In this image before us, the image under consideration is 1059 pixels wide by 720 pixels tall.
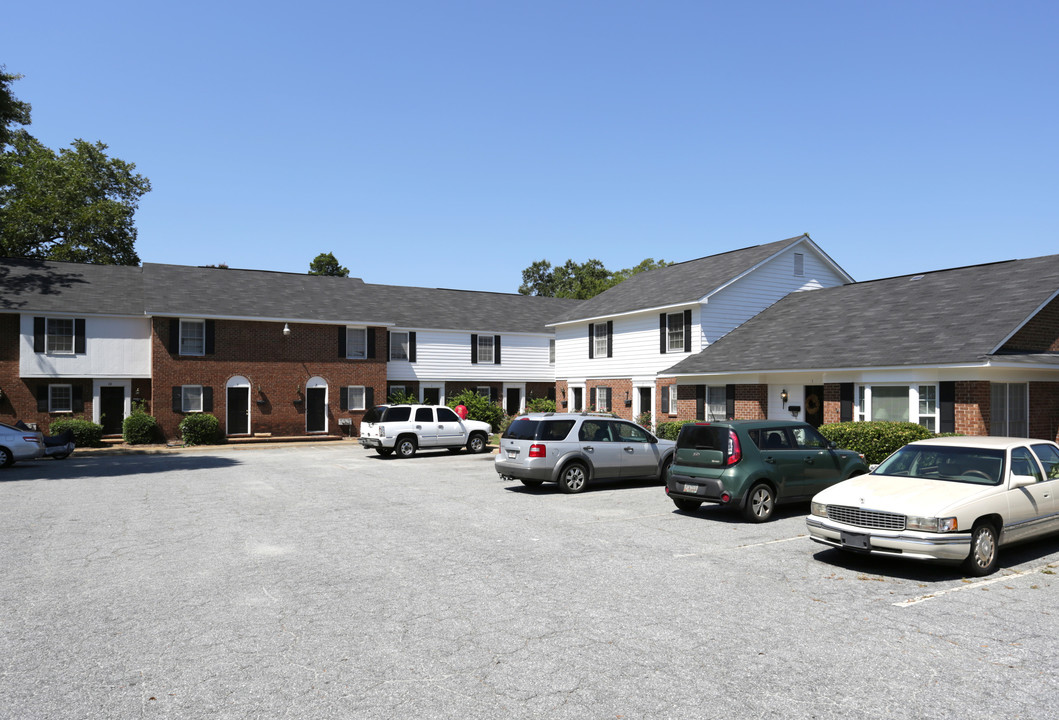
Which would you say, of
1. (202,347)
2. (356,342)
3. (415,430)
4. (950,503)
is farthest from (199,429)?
(950,503)

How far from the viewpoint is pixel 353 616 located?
6922 millimetres

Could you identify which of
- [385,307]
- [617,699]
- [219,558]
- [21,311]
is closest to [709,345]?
[385,307]

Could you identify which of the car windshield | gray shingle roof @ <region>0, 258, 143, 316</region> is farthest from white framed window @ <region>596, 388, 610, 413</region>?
the car windshield

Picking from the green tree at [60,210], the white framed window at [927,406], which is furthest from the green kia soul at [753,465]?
the green tree at [60,210]

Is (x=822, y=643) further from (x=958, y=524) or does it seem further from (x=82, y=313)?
(x=82, y=313)

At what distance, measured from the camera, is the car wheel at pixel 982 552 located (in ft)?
27.7

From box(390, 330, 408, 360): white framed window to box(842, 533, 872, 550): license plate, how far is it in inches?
1238

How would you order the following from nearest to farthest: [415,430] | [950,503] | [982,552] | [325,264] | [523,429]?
[950,503] < [982,552] < [523,429] < [415,430] < [325,264]

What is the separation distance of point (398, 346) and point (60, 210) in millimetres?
24712

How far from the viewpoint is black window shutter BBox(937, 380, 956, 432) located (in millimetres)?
19156

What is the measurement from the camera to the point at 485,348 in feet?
133

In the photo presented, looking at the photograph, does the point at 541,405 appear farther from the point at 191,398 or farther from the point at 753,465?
the point at 753,465

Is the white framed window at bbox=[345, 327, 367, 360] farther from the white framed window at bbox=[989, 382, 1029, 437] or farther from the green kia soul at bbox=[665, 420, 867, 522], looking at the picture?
the white framed window at bbox=[989, 382, 1029, 437]

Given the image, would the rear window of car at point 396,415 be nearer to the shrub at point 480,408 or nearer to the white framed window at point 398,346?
the shrub at point 480,408
